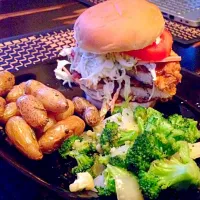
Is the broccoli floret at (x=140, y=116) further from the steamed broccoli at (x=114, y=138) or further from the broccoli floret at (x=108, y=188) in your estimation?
the broccoli floret at (x=108, y=188)

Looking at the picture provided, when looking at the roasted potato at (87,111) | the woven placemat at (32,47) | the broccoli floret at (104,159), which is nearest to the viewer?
the broccoli floret at (104,159)

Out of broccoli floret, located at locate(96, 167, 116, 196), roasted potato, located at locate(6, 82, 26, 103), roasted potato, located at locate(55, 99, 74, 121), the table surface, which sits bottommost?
the table surface

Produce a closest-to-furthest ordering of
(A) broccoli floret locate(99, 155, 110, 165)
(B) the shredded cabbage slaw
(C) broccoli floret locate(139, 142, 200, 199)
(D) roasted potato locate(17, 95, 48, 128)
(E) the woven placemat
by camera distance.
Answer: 1. (C) broccoli floret locate(139, 142, 200, 199)
2. (A) broccoli floret locate(99, 155, 110, 165)
3. (D) roasted potato locate(17, 95, 48, 128)
4. (B) the shredded cabbage slaw
5. (E) the woven placemat

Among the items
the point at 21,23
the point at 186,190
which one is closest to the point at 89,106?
the point at 186,190

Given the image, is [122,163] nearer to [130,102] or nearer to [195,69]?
[130,102]

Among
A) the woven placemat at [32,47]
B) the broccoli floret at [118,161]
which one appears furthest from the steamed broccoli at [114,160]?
the woven placemat at [32,47]

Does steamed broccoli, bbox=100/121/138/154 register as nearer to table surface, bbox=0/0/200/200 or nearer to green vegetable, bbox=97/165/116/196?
green vegetable, bbox=97/165/116/196

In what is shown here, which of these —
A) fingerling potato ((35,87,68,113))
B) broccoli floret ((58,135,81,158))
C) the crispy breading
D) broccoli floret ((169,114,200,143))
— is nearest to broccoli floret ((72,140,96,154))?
broccoli floret ((58,135,81,158))
